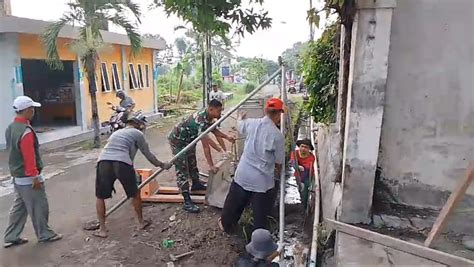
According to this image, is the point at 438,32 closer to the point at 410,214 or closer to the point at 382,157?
the point at 382,157

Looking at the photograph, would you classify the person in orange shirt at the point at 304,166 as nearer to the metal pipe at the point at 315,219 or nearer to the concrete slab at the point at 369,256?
the metal pipe at the point at 315,219

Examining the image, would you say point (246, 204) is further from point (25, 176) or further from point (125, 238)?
point (25, 176)

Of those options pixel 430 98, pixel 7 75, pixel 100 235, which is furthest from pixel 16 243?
pixel 7 75

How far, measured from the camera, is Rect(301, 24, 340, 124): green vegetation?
549 cm

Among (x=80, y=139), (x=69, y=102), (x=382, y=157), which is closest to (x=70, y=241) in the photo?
(x=382, y=157)

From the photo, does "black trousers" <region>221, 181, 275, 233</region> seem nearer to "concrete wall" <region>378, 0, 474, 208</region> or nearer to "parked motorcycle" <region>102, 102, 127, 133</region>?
"concrete wall" <region>378, 0, 474, 208</region>

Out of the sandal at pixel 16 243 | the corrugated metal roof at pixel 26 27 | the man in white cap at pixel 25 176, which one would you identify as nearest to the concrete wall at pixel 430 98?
Answer: the man in white cap at pixel 25 176

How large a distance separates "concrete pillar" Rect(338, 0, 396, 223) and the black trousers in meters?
0.81

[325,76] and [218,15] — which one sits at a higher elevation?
[218,15]

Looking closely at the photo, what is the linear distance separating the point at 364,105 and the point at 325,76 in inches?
55.0

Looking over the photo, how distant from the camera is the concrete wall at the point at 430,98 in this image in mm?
4234

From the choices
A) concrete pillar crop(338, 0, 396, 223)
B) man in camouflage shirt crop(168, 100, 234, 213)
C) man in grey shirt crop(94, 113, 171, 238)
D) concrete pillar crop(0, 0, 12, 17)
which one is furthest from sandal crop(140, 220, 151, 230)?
concrete pillar crop(0, 0, 12, 17)

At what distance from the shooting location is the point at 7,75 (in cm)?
1120

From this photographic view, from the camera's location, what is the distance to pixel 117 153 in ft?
16.7
